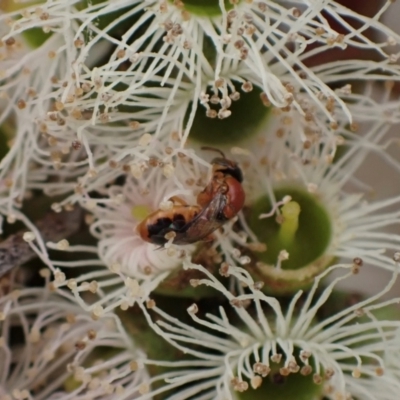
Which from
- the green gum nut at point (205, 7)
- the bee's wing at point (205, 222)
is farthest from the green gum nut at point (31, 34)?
the bee's wing at point (205, 222)

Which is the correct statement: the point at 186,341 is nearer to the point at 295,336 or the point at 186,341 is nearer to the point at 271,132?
the point at 295,336

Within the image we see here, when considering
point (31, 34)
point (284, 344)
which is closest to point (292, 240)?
point (284, 344)

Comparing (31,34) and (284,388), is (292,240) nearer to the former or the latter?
(284,388)

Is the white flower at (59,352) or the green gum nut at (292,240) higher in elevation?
the green gum nut at (292,240)

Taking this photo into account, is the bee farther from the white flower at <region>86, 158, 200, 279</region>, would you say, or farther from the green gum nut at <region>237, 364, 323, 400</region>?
the green gum nut at <region>237, 364, 323, 400</region>

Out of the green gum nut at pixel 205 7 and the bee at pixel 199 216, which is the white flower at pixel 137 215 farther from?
the green gum nut at pixel 205 7

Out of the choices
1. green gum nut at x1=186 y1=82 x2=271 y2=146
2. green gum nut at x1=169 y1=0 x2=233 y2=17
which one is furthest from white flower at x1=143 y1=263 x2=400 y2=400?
green gum nut at x1=169 y1=0 x2=233 y2=17
